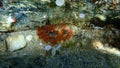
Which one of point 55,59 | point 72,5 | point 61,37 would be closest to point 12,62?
point 55,59

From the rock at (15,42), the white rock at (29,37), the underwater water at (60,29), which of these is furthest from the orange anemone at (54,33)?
the rock at (15,42)

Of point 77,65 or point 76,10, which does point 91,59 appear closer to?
point 77,65

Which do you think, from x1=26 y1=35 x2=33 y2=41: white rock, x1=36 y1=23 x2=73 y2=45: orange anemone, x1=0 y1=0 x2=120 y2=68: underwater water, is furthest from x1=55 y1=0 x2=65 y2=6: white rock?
x1=26 y1=35 x2=33 y2=41: white rock

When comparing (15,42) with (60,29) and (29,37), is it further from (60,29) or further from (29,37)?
(60,29)

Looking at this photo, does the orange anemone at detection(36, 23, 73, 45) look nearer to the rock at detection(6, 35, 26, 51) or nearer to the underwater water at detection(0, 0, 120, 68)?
the underwater water at detection(0, 0, 120, 68)

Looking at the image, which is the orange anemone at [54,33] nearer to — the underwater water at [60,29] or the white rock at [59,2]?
the underwater water at [60,29]

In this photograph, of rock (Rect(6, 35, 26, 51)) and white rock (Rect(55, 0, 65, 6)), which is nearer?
rock (Rect(6, 35, 26, 51))
